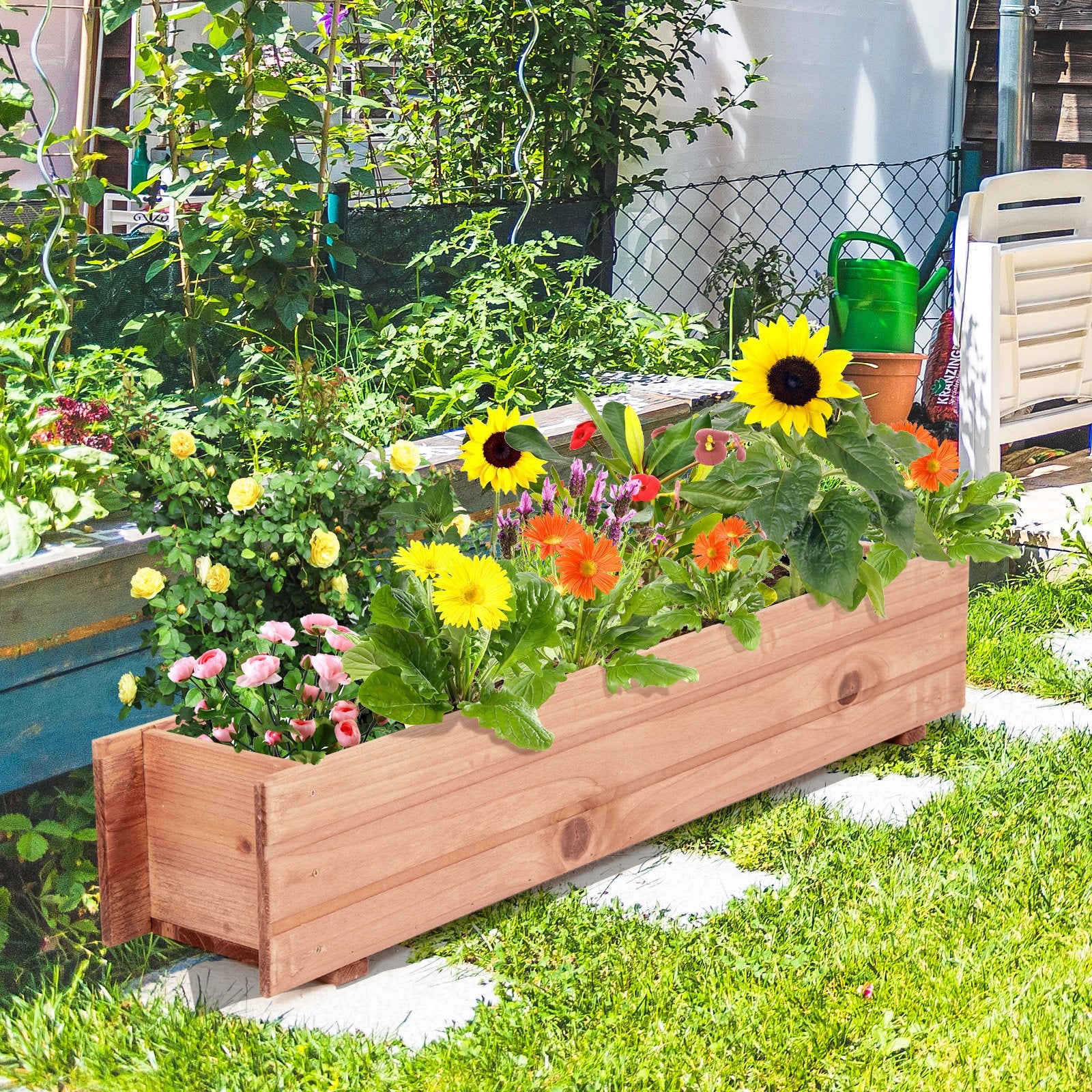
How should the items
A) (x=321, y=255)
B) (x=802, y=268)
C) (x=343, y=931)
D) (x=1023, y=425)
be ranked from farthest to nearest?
(x=802, y=268)
(x=1023, y=425)
(x=321, y=255)
(x=343, y=931)

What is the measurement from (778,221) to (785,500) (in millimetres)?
3149

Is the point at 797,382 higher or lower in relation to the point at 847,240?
lower

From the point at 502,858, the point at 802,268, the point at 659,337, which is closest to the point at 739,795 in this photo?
the point at 502,858

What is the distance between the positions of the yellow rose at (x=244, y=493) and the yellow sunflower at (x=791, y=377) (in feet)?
2.47

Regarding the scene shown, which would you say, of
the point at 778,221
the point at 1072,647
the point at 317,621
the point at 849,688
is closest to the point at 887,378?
the point at 778,221

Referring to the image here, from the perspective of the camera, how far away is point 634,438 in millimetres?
2453

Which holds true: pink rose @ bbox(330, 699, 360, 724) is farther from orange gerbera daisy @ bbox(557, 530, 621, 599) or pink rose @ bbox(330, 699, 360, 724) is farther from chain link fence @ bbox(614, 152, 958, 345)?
chain link fence @ bbox(614, 152, 958, 345)

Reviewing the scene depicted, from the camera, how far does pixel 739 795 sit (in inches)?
91.8

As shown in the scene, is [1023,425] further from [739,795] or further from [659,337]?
[739,795]

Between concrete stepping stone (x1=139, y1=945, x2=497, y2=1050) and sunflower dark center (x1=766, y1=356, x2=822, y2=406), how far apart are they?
0.97m

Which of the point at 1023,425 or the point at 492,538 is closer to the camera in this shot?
the point at 492,538

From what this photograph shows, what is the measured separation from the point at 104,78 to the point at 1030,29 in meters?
3.16

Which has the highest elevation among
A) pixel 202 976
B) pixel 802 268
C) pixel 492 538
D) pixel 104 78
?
pixel 104 78

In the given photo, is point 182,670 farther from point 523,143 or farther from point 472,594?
point 523,143
